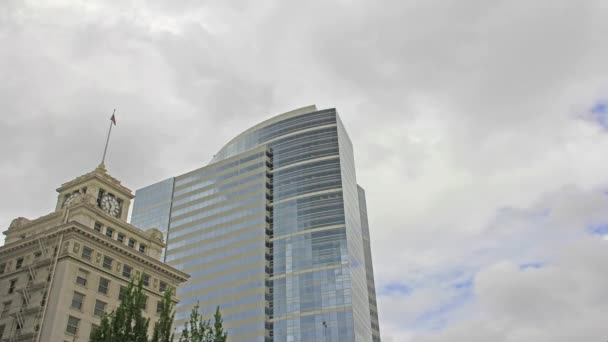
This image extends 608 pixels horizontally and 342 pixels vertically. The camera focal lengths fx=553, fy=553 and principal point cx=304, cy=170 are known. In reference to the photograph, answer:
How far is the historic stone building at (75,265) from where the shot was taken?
213 feet

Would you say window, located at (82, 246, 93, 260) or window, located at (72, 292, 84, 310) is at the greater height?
window, located at (82, 246, 93, 260)

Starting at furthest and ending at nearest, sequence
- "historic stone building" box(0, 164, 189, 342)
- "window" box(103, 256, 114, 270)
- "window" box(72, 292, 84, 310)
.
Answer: "window" box(103, 256, 114, 270)
"window" box(72, 292, 84, 310)
"historic stone building" box(0, 164, 189, 342)

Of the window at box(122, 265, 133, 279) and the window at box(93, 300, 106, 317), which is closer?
the window at box(93, 300, 106, 317)

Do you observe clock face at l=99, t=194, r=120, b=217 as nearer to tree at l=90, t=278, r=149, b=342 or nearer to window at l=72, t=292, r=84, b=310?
window at l=72, t=292, r=84, b=310

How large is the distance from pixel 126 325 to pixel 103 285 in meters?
33.9

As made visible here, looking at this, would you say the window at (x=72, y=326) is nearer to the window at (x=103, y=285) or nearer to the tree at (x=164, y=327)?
the window at (x=103, y=285)

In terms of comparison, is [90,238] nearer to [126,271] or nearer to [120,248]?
[120,248]

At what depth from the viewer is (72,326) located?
2539 inches

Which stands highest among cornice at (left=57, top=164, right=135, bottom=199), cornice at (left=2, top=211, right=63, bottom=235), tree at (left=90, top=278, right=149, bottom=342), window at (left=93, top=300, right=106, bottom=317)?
cornice at (left=57, top=164, right=135, bottom=199)

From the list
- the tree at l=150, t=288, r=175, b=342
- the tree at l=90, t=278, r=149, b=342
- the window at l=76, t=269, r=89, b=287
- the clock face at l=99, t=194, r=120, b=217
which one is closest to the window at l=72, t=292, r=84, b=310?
the window at l=76, t=269, r=89, b=287

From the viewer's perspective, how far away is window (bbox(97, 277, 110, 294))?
69963mm

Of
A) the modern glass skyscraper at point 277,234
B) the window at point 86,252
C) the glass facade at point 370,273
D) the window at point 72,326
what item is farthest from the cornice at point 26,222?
the glass facade at point 370,273

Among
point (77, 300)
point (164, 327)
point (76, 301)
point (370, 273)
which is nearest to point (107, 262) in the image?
point (77, 300)

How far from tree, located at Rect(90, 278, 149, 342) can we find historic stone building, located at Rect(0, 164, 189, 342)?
23.3 m
